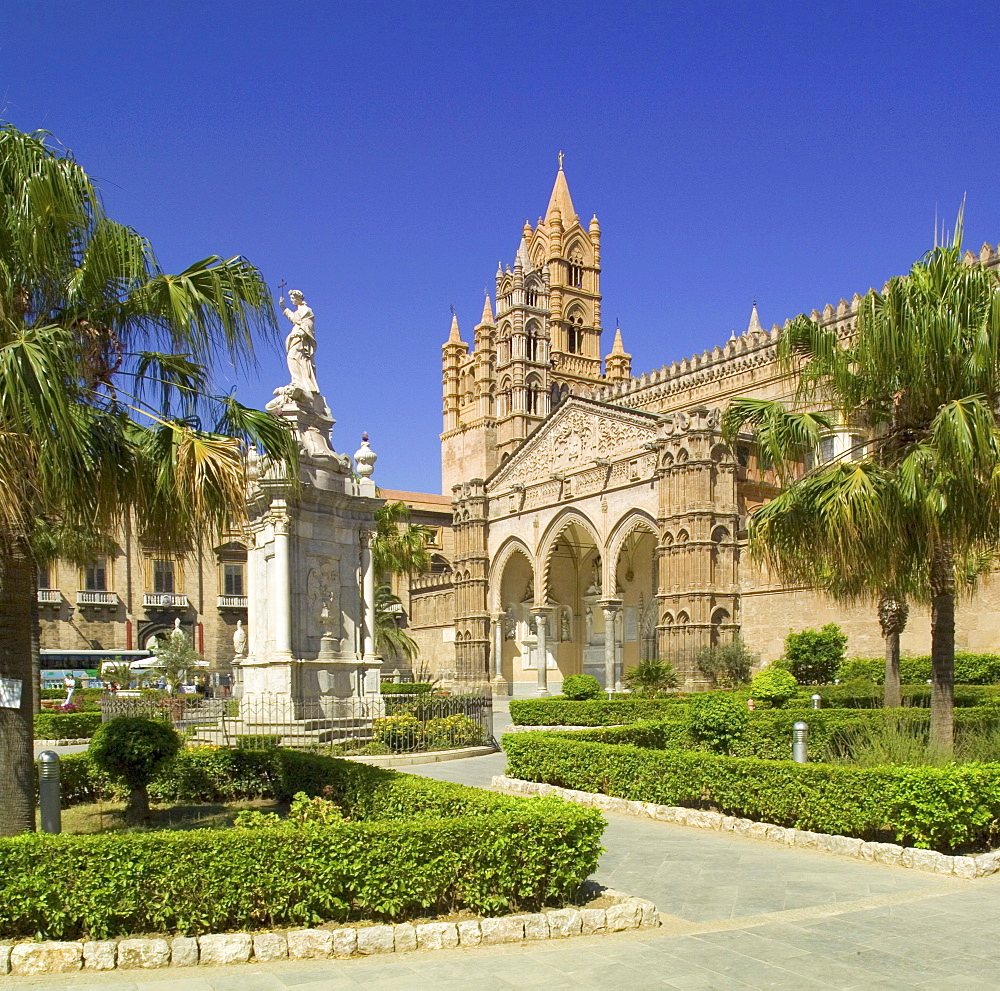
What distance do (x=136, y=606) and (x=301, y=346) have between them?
38.0 meters

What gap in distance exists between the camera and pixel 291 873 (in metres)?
6.38

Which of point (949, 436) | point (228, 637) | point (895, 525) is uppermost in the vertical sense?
point (949, 436)

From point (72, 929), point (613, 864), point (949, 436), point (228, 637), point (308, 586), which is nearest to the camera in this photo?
point (72, 929)

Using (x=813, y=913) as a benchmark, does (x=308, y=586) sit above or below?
above

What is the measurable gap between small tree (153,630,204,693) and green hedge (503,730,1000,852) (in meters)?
24.5

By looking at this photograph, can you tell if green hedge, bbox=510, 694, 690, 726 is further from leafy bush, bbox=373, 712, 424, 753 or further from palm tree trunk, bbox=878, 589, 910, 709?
leafy bush, bbox=373, 712, 424, 753

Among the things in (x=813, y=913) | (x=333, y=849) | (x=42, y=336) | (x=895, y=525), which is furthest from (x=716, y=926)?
(x=42, y=336)

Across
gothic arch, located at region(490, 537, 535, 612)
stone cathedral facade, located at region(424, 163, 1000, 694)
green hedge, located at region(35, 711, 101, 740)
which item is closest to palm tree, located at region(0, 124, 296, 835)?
green hedge, located at region(35, 711, 101, 740)

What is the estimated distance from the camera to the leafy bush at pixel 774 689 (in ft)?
76.2

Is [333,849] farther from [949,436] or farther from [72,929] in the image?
[949,436]

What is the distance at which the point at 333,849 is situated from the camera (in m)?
6.46

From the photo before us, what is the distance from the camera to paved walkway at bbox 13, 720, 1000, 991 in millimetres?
5660

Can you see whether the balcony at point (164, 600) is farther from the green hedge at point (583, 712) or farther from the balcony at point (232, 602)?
the green hedge at point (583, 712)

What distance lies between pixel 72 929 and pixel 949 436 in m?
8.76
